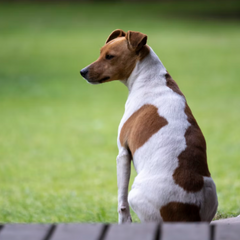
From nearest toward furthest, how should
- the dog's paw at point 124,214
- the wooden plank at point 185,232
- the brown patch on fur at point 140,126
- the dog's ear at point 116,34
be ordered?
the wooden plank at point 185,232 < the brown patch on fur at point 140,126 < the dog's paw at point 124,214 < the dog's ear at point 116,34

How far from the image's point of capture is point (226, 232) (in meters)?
1.79

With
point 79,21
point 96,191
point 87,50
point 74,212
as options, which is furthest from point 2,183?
point 79,21

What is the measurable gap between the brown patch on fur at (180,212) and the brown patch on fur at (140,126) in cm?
44

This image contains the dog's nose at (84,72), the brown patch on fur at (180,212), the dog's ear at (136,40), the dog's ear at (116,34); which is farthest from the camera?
the dog's ear at (116,34)

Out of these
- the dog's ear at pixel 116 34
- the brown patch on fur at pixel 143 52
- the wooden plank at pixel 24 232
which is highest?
the dog's ear at pixel 116 34

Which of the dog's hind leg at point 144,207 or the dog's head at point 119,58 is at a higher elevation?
the dog's head at point 119,58

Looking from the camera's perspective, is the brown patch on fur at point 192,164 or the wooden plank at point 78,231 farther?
the brown patch on fur at point 192,164

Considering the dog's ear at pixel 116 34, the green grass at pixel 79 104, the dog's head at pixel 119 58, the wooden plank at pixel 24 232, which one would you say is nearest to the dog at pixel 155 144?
the dog's head at pixel 119 58

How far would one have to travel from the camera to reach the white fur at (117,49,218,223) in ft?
8.91

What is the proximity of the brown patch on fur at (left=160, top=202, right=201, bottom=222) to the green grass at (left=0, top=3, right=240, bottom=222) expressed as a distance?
159 centimetres

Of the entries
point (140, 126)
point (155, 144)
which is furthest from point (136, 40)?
point (155, 144)

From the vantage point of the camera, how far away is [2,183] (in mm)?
7578

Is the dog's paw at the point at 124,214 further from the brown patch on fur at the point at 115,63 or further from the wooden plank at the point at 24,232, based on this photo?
the wooden plank at the point at 24,232

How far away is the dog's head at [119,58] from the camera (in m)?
3.28
